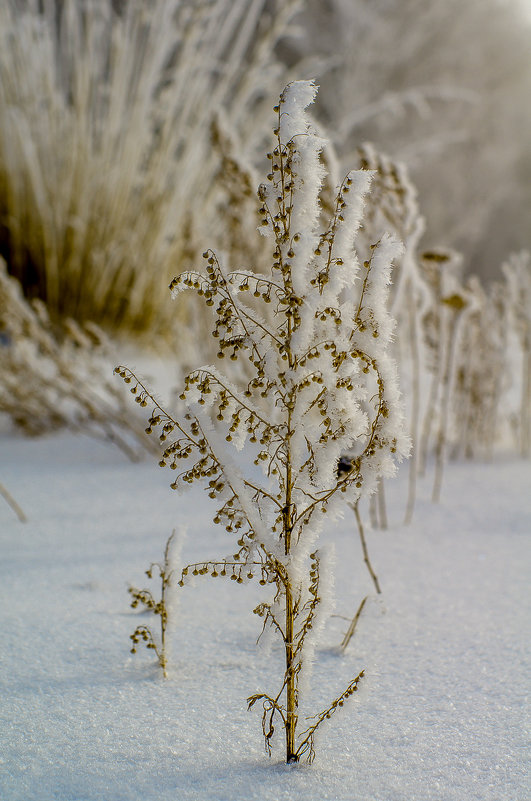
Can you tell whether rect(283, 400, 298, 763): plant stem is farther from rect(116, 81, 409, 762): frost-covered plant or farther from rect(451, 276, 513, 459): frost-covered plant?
rect(451, 276, 513, 459): frost-covered plant

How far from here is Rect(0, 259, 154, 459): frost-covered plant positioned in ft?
5.74

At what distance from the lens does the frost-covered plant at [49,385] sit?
68.9 inches

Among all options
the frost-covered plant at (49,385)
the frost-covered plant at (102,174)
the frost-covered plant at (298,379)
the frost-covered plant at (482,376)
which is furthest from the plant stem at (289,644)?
the frost-covered plant at (102,174)

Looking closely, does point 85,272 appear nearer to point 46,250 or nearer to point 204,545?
point 46,250

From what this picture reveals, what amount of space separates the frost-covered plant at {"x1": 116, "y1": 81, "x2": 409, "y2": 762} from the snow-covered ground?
6 cm

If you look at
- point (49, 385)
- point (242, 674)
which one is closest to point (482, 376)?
point (49, 385)

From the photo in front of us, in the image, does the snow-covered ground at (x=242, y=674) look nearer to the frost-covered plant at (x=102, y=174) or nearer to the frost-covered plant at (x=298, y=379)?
the frost-covered plant at (x=298, y=379)

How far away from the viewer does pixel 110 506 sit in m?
1.41

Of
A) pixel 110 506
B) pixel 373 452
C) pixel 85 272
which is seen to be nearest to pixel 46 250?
pixel 85 272

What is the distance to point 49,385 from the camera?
177 cm

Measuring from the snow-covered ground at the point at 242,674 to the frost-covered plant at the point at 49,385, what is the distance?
531mm

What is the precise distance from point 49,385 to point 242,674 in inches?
46.7

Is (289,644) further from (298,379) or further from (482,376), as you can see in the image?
(482,376)

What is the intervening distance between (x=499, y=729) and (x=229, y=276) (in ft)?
A: 1.40
